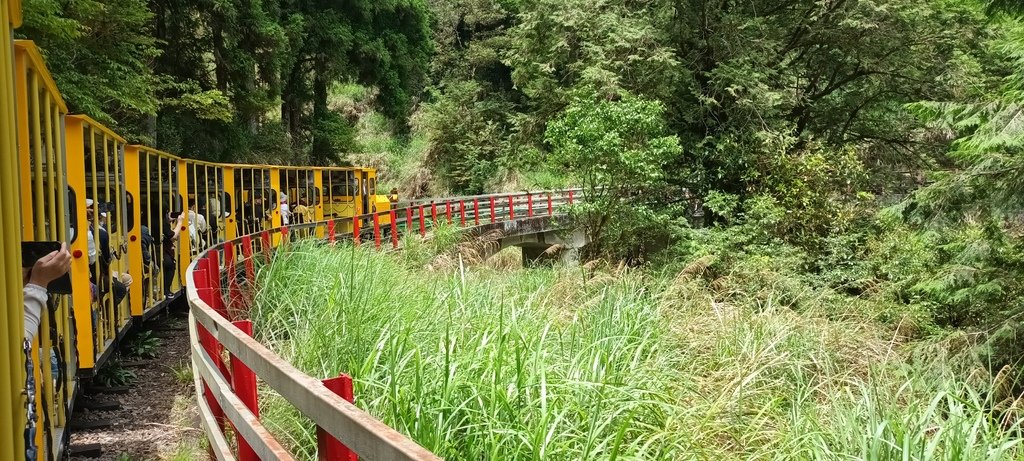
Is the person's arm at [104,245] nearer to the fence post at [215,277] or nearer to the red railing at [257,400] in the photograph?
the fence post at [215,277]

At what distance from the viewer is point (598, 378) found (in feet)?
16.0

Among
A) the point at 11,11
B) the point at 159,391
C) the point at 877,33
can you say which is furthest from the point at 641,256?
the point at 11,11

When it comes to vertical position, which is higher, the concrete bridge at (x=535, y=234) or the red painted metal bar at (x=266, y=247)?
the red painted metal bar at (x=266, y=247)

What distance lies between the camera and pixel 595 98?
20.2 m

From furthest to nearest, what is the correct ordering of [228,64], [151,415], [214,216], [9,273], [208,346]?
1. [228,64]
2. [214,216]
3. [151,415]
4. [208,346]
5. [9,273]

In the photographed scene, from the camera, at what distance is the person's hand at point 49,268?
2.98 m

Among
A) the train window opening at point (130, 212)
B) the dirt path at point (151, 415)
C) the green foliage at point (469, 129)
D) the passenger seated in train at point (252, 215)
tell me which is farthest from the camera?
the green foliage at point (469, 129)

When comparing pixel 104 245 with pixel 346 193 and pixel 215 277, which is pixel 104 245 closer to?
pixel 215 277

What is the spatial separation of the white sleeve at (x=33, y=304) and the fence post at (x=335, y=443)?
110cm

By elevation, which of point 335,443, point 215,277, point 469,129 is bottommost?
point 215,277

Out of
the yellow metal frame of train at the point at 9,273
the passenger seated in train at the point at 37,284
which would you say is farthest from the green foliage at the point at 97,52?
the yellow metal frame of train at the point at 9,273

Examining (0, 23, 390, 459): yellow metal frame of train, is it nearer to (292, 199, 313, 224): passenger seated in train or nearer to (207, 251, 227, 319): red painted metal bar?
(207, 251, 227, 319): red painted metal bar

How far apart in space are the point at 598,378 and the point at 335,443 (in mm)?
2544

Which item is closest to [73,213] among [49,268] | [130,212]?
[130,212]
